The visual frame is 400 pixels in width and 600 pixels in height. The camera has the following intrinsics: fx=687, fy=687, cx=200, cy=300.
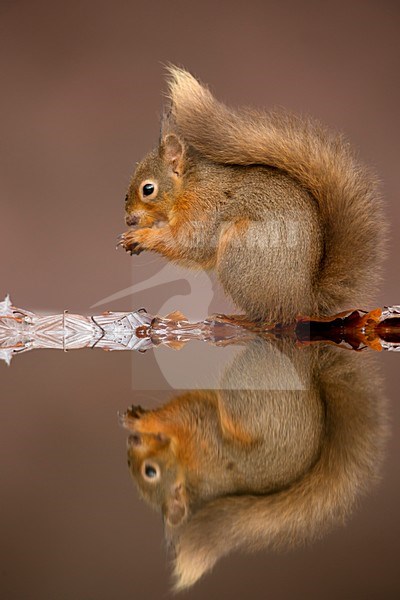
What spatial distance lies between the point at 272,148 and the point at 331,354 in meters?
0.62

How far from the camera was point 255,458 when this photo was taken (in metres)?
0.83

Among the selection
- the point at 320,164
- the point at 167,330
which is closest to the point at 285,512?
the point at 320,164

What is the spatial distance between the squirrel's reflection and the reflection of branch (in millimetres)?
714

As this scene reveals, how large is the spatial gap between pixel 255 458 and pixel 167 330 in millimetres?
1489

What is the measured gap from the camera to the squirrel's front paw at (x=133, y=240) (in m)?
2.08

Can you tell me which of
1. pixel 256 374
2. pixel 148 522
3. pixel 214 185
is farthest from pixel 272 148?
pixel 148 522

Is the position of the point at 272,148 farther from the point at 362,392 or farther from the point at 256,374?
the point at 362,392

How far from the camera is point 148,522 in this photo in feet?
2.10

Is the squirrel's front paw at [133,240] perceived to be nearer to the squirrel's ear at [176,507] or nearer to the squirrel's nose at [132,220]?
the squirrel's nose at [132,220]

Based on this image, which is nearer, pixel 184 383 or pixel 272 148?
pixel 184 383

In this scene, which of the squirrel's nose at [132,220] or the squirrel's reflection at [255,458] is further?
the squirrel's nose at [132,220]

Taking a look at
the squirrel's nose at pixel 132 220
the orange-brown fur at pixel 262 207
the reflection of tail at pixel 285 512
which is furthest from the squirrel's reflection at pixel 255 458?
the squirrel's nose at pixel 132 220

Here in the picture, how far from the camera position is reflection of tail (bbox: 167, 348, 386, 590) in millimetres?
591

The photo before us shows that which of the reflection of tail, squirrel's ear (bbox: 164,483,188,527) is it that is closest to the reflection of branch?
the reflection of tail
